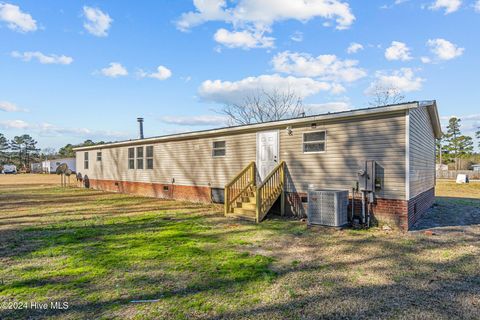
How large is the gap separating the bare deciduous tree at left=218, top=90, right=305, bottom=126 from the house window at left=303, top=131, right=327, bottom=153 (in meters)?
19.5

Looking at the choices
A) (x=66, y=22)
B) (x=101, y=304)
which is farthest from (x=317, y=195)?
(x=66, y=22)

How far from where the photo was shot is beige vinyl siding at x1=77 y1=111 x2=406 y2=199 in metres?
6.78

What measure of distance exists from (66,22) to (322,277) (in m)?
12.0

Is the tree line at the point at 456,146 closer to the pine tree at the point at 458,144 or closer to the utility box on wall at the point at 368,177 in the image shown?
the pine tree at the point at 458,144

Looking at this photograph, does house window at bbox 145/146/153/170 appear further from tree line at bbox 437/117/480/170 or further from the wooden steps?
tree line at bbox 437/117/480/170

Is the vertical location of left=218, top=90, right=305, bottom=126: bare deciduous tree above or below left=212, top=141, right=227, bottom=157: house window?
above

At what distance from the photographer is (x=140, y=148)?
596 inches

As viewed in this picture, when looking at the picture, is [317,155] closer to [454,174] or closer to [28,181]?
[454,174]

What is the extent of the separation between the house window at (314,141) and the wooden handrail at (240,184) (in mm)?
2104

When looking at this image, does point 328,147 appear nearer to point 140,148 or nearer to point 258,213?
point 258,213

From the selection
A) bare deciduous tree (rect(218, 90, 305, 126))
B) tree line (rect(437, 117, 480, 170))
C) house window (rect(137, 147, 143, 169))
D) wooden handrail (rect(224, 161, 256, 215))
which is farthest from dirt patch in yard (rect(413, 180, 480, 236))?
tree line (rect(437, 117, 480, 170))

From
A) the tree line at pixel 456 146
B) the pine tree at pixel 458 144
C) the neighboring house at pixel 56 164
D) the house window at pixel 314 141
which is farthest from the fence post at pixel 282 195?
the neighboring house at pixel 56 164

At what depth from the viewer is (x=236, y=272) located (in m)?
4.12

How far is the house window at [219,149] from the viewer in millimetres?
10938
